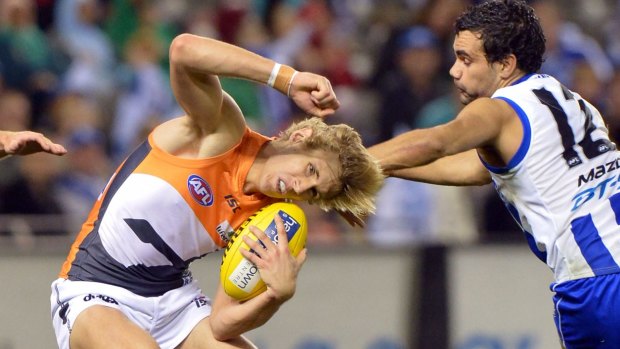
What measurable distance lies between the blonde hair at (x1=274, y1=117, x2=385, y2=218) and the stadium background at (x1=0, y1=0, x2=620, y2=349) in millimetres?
2814

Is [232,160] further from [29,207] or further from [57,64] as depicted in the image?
[57,64]

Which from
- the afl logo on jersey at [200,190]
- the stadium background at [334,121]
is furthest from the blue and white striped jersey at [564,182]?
the stadium background at [334,121]

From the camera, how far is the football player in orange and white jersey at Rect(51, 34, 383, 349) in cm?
568

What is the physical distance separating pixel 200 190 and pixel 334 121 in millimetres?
4963

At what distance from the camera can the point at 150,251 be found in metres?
5.89

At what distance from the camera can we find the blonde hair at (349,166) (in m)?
5.81

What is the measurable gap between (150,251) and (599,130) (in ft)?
7.42

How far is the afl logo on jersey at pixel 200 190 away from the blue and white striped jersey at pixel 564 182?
136cm

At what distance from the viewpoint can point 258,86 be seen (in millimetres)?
11125

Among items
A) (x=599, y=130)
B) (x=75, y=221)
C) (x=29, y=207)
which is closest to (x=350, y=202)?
(x=599, y=130)

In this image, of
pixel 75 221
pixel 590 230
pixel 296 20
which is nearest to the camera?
pixel 590 230

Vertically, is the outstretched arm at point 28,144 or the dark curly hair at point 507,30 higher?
the dark curly hair at point 507,30

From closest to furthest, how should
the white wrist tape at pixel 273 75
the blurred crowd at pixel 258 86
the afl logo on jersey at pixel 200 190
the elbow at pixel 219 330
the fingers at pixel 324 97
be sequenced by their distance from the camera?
the fingers at pixel 324 97
the white wrist tape at pixel 273 75
the afl logo on jersey at pixel 200 190
the elbow at pixel 219 330
the blurred crowd at pixel 258 86

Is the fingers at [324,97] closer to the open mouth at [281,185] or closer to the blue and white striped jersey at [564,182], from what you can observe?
the open mouth at [281,185]
